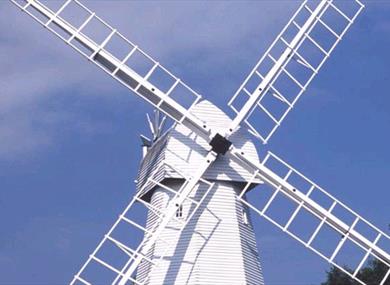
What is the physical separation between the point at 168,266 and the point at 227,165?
253cm

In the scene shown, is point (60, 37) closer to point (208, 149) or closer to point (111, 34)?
point (111, 34)

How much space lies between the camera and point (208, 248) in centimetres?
1886

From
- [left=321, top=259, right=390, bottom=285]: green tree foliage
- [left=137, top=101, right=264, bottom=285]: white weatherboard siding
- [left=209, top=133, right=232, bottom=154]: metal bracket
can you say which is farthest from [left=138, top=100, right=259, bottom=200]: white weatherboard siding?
[left=321, top=259, right=390, bottom=285]: green tree foliage

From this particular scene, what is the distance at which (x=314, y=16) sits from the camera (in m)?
20.2

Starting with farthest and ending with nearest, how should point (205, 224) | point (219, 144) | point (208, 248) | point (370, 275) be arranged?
point (370, 275)
point (205, 224)
point (208, 248)
point (219, 144)


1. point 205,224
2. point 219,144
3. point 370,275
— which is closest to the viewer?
point 219,144

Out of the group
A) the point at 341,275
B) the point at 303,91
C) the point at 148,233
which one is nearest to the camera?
the point at 148,233

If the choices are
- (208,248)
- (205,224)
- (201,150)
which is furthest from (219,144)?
(208,248)

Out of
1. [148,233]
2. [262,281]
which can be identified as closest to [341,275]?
[262,281]

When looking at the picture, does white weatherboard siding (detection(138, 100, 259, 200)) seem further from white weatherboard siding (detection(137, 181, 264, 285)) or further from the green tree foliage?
the green tree foliage

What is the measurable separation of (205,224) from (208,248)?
0.52 m

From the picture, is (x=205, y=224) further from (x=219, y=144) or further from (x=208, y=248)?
(x=219, y=144)

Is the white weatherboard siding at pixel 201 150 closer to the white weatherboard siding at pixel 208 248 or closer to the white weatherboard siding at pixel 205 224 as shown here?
the white weatherboard siding at pixel 205 224

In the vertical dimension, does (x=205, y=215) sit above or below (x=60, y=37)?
below
